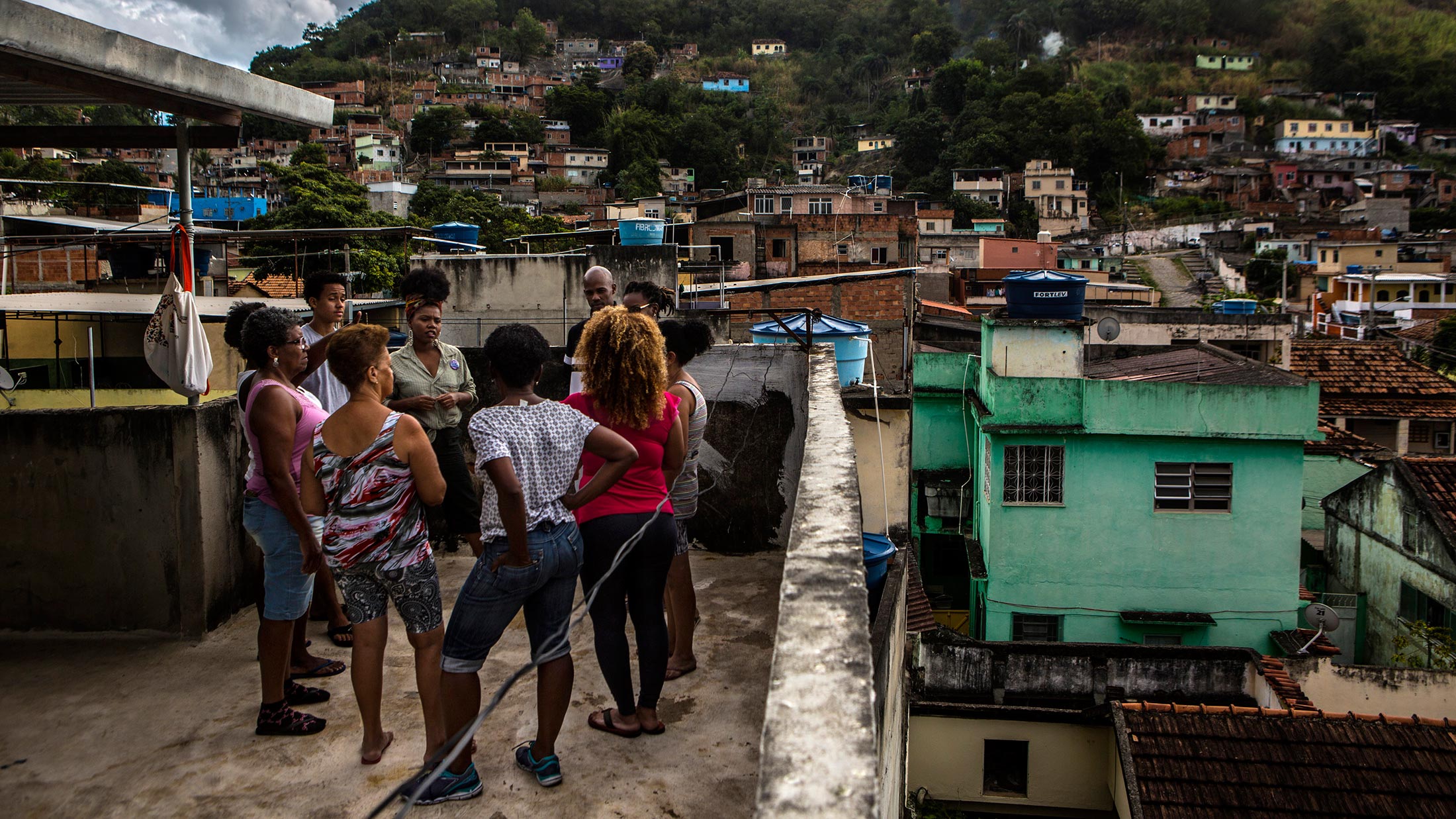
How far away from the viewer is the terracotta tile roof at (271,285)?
1565cm

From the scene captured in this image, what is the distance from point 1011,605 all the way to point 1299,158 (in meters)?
82.0

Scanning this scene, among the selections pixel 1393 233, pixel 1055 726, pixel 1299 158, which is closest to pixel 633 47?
pixel 1299 158

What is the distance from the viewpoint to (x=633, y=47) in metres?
121

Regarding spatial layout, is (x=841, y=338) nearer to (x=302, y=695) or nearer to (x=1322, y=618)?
(x=302, y=695)

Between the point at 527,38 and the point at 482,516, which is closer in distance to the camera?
the point at 482,516

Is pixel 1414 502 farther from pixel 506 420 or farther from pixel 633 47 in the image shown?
pixel 633 47

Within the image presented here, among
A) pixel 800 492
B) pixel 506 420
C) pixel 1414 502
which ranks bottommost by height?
pixel 1414 502

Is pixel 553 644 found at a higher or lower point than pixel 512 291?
lower

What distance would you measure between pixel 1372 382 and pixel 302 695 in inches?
989

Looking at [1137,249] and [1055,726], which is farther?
[1137,249]

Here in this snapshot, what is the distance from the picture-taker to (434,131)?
8775 centimetres

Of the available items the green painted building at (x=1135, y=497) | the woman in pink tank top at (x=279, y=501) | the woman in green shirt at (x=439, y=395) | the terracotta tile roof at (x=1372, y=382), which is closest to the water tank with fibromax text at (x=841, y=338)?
the woman in green shirt at (x=439, y=395)

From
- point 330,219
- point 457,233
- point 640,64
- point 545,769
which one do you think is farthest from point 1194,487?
point 640,64

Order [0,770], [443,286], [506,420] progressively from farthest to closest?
[443,286] < [0,770] < [506,420]
